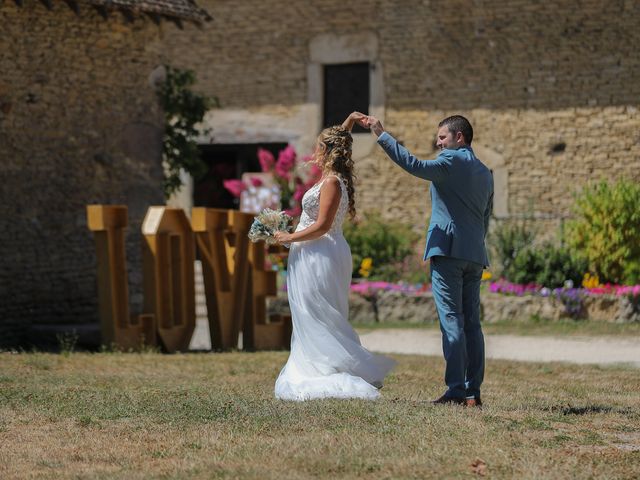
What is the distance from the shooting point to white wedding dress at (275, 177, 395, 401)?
762 cm

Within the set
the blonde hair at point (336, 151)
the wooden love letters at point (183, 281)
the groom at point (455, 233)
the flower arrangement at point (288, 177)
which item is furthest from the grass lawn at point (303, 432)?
the flower arrangement at point (288, 177)

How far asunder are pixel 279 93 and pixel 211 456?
1411cm

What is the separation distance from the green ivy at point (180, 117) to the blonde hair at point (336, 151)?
26.6 feet

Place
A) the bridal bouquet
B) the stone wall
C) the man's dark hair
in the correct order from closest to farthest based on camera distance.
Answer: the man's dark hair
the bridal bouquet
the stone wall

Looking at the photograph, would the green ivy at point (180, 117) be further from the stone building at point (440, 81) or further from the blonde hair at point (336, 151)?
the blonde hair at point (336, 151)

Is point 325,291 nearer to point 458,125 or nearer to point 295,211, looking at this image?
point 458,125

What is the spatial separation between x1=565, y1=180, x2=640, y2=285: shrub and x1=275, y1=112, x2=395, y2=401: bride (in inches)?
338

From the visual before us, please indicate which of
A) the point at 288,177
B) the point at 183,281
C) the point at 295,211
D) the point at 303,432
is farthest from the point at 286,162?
the point at 303,432

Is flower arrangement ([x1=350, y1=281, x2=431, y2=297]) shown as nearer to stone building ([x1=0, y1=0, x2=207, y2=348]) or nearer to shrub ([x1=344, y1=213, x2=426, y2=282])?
shrub ([x1=344, y1=213, x2=426, y2=282])

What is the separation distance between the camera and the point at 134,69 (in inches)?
582

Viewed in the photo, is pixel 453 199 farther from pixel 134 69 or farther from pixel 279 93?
pixel 279 93

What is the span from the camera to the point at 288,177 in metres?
18.8

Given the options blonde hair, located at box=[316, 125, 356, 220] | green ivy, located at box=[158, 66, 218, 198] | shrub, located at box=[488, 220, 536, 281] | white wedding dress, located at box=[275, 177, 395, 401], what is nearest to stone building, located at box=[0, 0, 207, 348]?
green ivy, located at box=[158, 66, 218, 198]

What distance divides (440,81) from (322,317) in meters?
11.3
